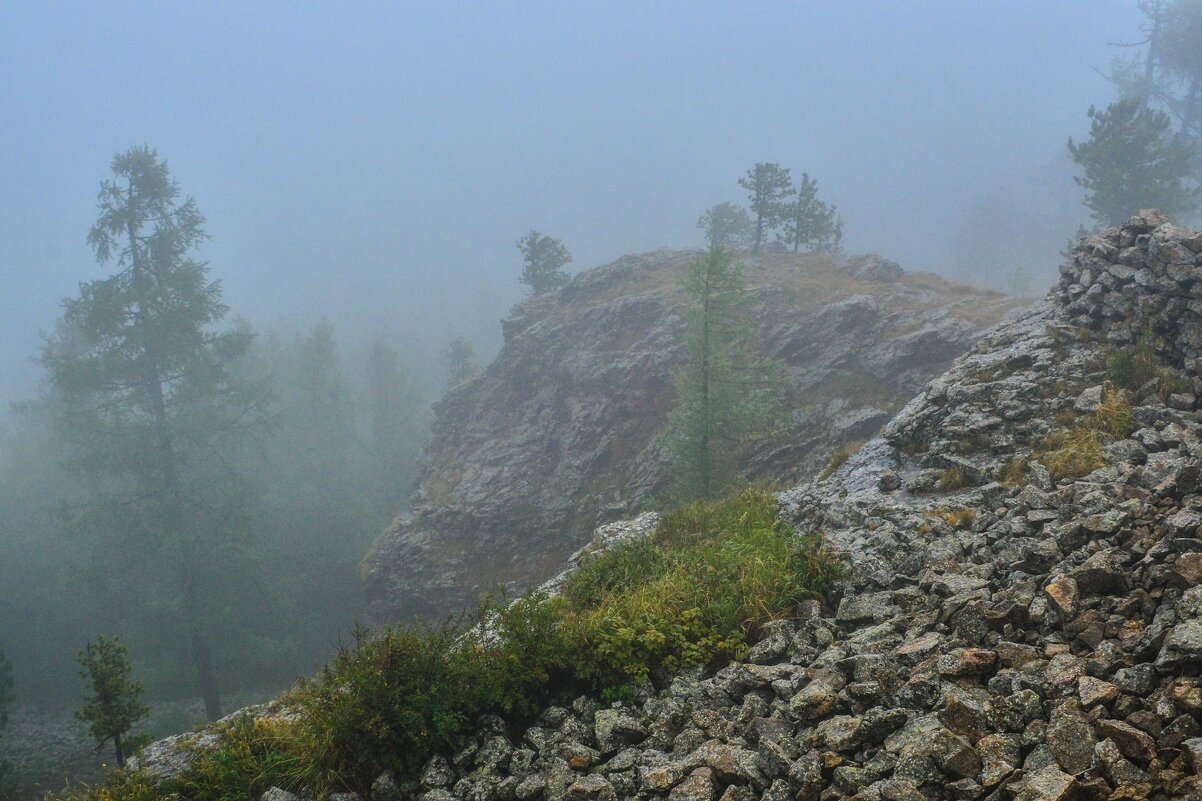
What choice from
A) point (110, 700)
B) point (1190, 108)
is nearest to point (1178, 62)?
point (1190, 108)

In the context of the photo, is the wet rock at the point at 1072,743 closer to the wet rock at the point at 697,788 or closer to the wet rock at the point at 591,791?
the wet rock at the point at 697,788

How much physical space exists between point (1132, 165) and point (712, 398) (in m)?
32.6

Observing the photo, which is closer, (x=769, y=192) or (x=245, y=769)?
(x=245, y=769)

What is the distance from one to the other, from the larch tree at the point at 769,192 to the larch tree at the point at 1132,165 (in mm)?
18392

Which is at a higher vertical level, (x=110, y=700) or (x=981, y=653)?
(x=981, y=653)

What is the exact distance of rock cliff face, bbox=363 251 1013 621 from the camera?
30.2 m

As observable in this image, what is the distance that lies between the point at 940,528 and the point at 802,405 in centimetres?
2237

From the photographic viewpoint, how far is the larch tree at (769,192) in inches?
1909

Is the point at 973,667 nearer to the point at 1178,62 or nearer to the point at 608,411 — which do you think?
the point at 608,411

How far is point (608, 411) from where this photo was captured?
36812mm

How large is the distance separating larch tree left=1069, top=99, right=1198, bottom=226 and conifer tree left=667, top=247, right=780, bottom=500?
1084 inches

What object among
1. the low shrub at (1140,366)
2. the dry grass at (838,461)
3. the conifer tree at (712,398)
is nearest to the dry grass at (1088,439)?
the low shrub at (1140,366)

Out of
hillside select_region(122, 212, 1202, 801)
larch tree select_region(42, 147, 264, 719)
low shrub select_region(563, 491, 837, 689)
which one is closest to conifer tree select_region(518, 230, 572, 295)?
larch tree select_region(42, 147, 264, 719)

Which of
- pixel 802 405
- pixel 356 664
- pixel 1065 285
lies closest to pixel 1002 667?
pixel 356 664
